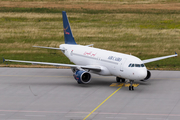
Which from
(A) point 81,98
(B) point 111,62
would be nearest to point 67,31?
(B) point 111,62

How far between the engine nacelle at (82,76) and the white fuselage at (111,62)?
→ 200cm

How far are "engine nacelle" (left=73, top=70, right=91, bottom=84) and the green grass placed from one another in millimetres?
A: 17654

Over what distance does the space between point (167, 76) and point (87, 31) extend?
1722 inches

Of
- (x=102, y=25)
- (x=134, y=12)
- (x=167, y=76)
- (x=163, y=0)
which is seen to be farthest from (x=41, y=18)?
(x=167, y=76)

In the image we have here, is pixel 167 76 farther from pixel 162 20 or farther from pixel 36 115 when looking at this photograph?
pixel 162 20

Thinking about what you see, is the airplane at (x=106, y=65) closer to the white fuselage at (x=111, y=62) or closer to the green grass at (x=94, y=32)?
the white fuselage at (x=111, y=62)

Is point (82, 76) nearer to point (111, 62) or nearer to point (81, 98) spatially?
point (111, 62)

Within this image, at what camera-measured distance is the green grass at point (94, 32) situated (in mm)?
69875

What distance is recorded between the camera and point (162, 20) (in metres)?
99.4

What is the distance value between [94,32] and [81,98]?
175 ft

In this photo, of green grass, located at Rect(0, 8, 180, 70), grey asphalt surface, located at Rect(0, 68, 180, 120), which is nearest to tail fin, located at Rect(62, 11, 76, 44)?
grey asphalt surface, located at Rect(0, 68, 180, 120)

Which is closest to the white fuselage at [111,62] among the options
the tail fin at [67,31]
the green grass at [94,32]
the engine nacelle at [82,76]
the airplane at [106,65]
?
the airplane at [106,65]

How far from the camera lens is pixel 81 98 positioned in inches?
1455

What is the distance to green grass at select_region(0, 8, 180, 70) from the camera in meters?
69.9
